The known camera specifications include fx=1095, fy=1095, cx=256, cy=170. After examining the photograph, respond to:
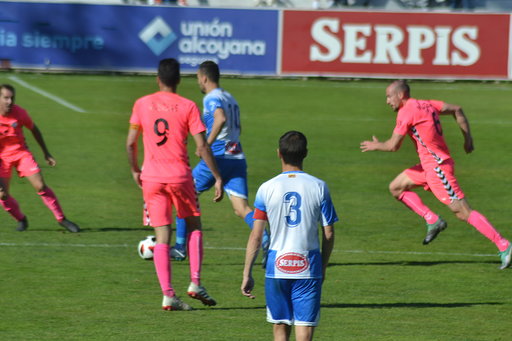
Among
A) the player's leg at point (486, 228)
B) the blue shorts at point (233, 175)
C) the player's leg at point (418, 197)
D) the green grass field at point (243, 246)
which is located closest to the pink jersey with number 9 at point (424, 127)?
the player's leg at point (418, 197)

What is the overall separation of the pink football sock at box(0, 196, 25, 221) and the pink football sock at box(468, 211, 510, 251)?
595cm

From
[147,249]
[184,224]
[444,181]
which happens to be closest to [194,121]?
[184,224]

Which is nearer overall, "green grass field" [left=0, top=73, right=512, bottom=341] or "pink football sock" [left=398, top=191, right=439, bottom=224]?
"green grass field" [left=0, top=73, right=512, bottom=341]

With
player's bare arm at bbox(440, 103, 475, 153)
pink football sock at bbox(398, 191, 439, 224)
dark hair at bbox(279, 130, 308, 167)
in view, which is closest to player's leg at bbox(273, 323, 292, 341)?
dark hair at bbox(279, 130, 308, 167)

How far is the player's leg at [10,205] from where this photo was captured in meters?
14.4

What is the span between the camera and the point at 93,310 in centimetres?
1052

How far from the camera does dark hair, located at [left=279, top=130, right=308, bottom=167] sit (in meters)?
7.92

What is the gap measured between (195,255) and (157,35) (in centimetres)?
2299

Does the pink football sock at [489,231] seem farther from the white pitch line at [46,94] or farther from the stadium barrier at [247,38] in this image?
the stadium barrier at [247,38]

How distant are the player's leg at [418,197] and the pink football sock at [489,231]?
2.54 ft

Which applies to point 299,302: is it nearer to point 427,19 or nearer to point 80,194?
point 80,194

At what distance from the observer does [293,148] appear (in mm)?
7918

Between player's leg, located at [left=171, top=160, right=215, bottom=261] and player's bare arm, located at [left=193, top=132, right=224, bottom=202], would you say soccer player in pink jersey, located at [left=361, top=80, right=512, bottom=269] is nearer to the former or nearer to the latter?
player's leg, located at [left=171, top=160, right=215, bottom=261]

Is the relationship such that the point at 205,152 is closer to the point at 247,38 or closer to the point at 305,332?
the point at 305,332
